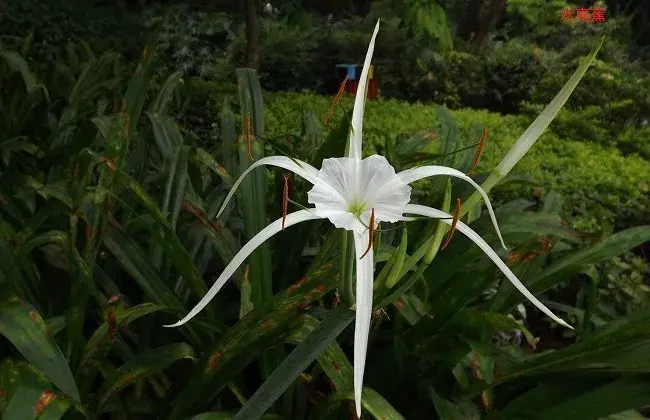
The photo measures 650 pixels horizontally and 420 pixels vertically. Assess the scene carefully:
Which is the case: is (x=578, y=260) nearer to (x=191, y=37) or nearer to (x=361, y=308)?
(x=361, y=308)

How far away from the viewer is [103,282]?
1.58m

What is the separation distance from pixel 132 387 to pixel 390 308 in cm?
60

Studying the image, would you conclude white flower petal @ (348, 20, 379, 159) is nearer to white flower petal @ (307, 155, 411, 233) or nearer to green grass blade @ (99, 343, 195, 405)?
white flower petal @ (307, 155, 411, 233)

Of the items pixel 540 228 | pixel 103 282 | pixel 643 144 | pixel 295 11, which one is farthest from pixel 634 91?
pixel 103 282

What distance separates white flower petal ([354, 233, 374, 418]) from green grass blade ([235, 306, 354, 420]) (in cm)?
11

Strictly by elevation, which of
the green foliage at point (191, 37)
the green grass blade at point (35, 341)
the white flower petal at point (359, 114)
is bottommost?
the green foliage at point (191, 37)

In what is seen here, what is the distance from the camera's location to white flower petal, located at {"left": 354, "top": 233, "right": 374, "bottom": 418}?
26.5 inches

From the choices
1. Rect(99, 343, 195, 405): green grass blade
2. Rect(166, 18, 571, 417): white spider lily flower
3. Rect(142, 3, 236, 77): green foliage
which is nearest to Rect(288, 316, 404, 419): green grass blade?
Rect(99, 343, 195, 405): green grass blade

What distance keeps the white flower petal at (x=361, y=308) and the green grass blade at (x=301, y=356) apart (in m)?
0.11

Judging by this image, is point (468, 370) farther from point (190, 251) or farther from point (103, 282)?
point (103, 282)

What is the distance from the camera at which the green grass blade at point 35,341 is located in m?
1.20

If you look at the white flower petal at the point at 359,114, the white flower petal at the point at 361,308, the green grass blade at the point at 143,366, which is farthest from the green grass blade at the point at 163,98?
the white flower petal at the point at 361,308

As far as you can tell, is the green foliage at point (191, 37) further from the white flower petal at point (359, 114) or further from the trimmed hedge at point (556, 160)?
the white flower petal at point (359, 114)

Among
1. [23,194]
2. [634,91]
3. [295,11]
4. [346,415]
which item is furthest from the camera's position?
[634,91]
